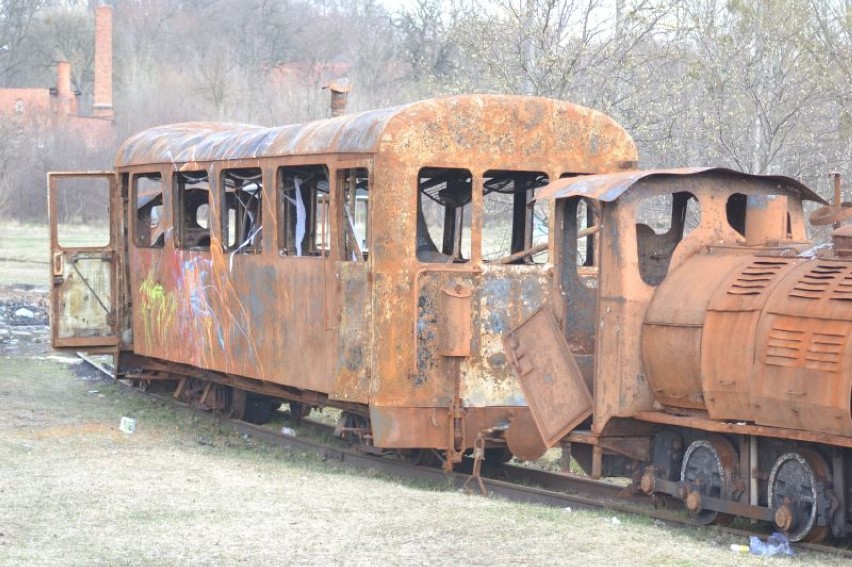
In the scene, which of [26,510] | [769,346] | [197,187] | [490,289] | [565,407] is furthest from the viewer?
[197,187]

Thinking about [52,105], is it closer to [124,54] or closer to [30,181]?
[30,181]

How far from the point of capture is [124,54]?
68.9 m

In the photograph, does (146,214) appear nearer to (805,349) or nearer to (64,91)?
(805,349)

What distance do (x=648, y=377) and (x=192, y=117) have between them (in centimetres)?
4743

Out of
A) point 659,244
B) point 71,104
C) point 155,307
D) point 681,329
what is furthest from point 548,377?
point 71,104

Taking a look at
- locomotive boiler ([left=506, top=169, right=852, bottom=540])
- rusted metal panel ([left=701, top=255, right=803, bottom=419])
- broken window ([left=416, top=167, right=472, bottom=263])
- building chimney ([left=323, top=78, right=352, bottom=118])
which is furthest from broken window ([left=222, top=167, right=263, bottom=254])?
rusted metal panel ([left=701, top=255, right=803, bottom=419])

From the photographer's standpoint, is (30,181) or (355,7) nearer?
(30,181)

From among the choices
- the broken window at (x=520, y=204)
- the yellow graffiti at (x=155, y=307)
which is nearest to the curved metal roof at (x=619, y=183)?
the broken window at (x=520, y=204)

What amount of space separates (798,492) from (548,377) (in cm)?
227

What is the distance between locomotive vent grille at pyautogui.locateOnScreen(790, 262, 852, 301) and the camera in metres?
7.64

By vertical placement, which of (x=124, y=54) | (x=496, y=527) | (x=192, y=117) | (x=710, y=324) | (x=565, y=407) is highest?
(x=124, y=54)

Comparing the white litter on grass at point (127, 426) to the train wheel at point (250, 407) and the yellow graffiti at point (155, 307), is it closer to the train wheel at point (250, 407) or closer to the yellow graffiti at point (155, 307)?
the train wheel at point (250, 407)

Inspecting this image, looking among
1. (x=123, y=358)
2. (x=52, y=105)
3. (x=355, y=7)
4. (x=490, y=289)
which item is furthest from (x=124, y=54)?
(x=490, y=289)

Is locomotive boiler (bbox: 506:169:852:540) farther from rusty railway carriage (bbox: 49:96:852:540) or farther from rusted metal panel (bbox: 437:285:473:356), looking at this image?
rusted metal panel (bbox: 437:285:473:356)
